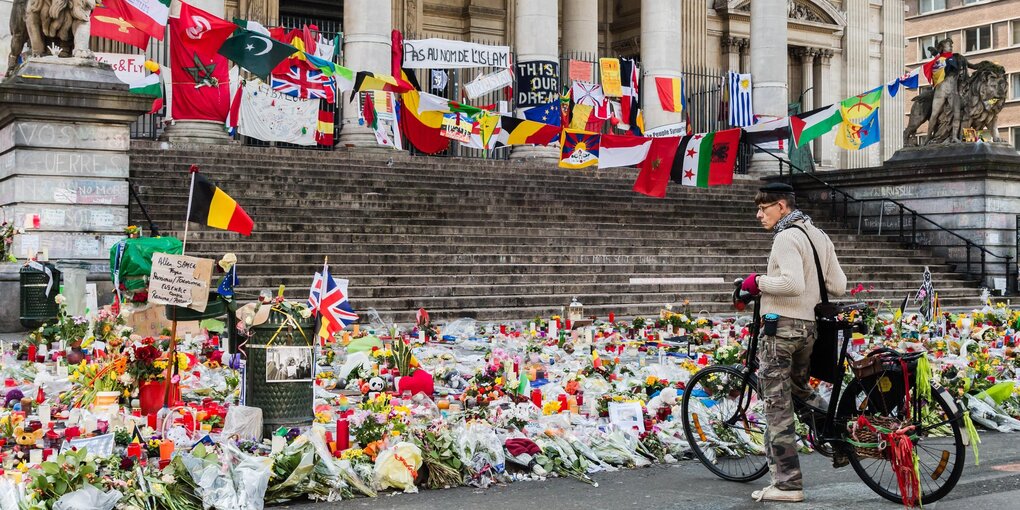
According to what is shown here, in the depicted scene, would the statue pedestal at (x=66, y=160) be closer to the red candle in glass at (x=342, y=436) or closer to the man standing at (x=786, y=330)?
the red candle in glass at (x=342, y=436)

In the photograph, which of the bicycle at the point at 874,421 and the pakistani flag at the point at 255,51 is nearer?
the bicycle at the point at 874,421

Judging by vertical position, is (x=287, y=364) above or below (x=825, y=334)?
below

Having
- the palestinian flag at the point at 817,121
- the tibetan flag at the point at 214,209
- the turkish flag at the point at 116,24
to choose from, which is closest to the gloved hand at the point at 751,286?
the tibetan flag at the point at 214,209

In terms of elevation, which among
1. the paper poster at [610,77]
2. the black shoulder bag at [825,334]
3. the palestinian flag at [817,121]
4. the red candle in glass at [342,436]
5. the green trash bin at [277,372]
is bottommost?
the red candle in glass at [342,436]

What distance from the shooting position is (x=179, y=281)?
24.5ft

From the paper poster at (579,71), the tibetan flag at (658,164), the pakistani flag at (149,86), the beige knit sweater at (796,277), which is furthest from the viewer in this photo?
the paper poster at (579,71)

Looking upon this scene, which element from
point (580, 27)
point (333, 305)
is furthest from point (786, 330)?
point (580, 27)

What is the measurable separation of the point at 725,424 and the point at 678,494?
64cm

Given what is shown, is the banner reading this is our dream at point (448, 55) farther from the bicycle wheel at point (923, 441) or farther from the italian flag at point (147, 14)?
the bicycle wheel at point (923, 441)

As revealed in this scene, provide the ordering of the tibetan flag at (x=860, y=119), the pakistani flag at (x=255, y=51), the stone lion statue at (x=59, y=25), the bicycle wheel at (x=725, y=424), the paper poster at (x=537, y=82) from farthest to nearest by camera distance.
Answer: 1. the paper poster at (x=537, y=82)
2. the tibetan flag at (x=860, y=119)
3. the pakistani flag at (x=255, y=51)
4. the stone lion statue at (x=59, y=25)
5. the bicycle wheel at (x=725, y=424)

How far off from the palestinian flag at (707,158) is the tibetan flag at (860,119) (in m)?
2.49

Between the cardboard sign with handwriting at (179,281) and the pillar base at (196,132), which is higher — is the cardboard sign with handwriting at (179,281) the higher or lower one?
the lower one

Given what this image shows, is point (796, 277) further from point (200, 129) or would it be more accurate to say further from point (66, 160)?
point (200, 129)

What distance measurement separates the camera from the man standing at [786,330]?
20.2 ft
